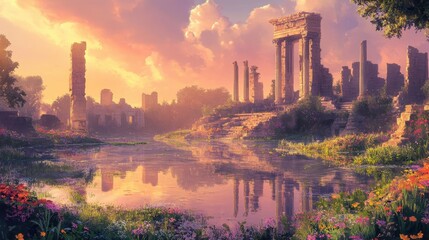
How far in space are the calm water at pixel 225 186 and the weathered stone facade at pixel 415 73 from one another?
37.1 metres

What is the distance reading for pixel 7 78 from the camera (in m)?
24.7

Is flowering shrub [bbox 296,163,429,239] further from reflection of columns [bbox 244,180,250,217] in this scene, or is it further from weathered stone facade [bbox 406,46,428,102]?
weathered stone facade [bbox 406,46,428,102]

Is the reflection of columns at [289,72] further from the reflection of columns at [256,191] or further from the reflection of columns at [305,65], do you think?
the reflection of columns at [256,191]

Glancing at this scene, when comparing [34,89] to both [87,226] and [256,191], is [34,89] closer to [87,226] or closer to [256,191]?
[256,191]

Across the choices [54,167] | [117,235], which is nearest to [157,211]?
[117,235]

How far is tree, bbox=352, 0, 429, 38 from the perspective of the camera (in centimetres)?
1216

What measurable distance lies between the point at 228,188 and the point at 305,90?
44527 millimetres

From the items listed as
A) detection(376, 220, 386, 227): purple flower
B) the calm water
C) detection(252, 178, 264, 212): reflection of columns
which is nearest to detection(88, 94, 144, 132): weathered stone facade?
the calm water

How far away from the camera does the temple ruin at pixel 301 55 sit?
2174 inches

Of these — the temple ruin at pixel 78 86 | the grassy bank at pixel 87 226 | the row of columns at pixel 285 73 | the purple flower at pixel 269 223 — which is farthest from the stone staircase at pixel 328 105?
the grassy bank at pixel 87 226

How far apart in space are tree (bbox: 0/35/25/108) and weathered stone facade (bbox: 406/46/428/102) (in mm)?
40775

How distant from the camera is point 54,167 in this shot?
1714cm

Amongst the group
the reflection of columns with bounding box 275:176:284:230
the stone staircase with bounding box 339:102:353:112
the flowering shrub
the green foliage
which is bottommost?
the reflection of columns with bounding box 275:176:284:230

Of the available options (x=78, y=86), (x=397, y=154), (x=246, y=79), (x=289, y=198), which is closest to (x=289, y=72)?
(x=246, y=79)
